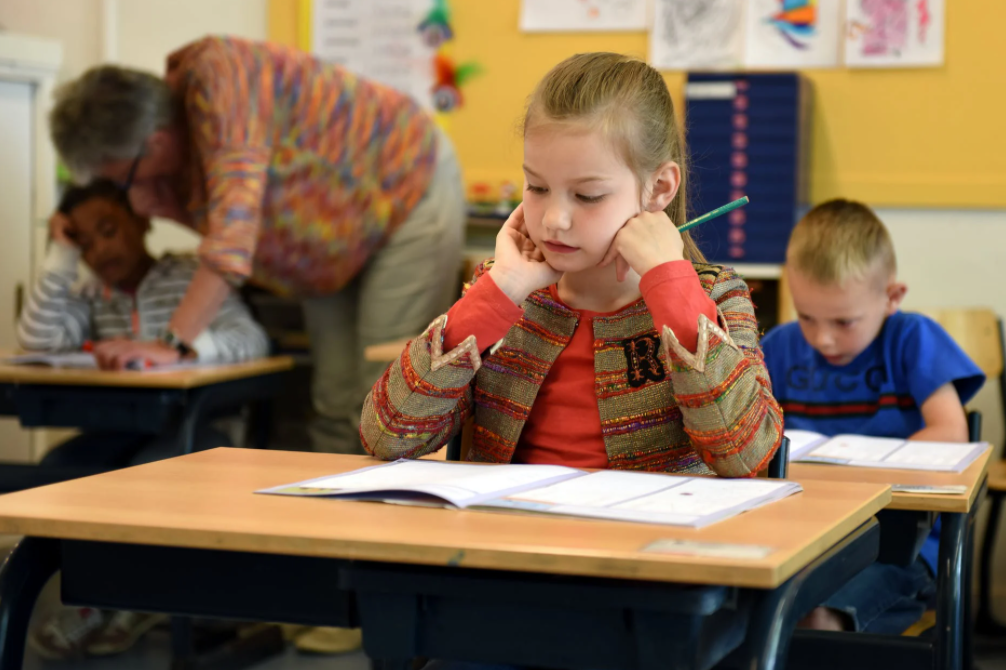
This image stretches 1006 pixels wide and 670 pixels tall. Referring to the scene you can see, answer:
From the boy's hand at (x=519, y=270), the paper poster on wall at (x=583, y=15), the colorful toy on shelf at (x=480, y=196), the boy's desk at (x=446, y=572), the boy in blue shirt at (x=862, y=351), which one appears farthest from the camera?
the colorful toy on shelf at (x=480, y=196)

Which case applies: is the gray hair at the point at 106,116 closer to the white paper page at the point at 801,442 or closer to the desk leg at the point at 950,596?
the white paper page at the point at 801,442

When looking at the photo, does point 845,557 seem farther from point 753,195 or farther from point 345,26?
point 345,26

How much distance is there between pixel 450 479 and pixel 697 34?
104 inches

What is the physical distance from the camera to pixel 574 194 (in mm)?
1279

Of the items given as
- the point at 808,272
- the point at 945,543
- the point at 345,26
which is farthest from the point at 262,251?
the point at 945,543

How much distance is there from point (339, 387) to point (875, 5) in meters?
1.89

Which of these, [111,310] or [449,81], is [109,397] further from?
[449,81]

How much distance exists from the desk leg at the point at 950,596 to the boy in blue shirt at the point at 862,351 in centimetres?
51

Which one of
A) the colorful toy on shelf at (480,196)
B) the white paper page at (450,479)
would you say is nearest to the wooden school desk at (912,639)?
the white paper page at (450,479)

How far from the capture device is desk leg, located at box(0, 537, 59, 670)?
1.03m

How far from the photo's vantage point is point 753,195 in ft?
10.3

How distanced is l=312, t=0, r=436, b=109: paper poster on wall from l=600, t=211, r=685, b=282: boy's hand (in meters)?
2.52

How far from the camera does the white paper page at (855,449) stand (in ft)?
5.56

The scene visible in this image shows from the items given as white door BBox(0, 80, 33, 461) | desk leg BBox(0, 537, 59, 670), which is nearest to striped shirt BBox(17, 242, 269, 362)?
white door BBox(0, 80, 33, 461)
